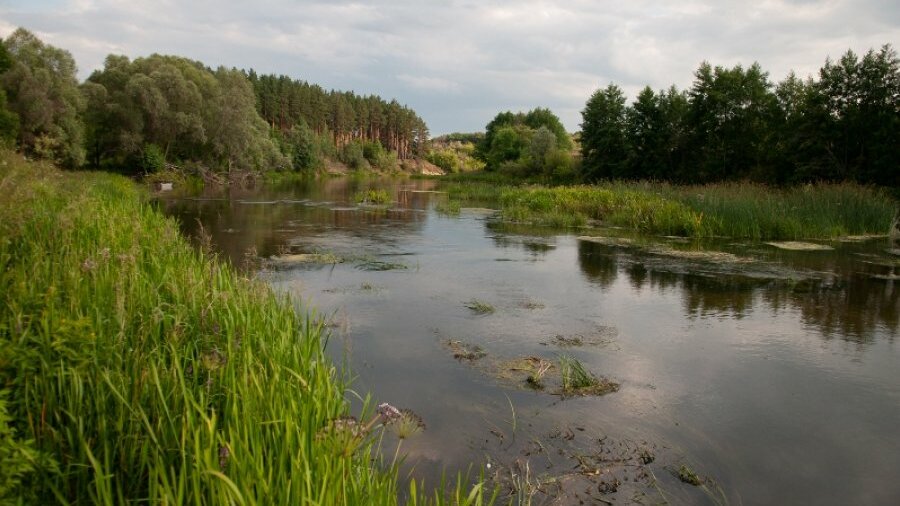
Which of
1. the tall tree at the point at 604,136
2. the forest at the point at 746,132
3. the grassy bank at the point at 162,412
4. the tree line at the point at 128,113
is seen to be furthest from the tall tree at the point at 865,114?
the tree line at the point at 128,113

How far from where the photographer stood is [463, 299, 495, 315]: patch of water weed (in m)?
8.88

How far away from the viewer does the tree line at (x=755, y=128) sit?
27.8 meters

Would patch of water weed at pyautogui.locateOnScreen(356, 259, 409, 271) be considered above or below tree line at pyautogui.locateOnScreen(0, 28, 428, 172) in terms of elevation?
below

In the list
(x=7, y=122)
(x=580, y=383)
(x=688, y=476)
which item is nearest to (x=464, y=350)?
(x=580, y=383)

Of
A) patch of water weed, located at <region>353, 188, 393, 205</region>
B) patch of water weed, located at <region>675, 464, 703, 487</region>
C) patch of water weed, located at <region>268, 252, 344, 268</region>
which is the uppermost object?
patch of water weed, located at <region>353, 188, 393, 205</region>

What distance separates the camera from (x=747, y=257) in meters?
14.4

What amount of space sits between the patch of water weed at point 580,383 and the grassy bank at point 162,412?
2286mm

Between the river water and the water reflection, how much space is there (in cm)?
6

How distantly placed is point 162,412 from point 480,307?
6.20m

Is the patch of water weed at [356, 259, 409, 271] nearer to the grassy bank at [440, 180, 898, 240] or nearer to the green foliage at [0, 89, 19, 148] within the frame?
the grassy bank at [440, 180, 898, 240]

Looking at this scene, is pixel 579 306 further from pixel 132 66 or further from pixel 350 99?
pixel 350 99

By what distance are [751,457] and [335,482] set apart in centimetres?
362

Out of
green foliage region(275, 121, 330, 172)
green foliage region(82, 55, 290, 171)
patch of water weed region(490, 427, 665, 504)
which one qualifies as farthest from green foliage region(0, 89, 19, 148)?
green foliage region(275, 121, 330, 172)

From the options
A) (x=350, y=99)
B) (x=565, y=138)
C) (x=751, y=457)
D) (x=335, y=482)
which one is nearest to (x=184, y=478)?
(x=335, y=482)
